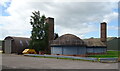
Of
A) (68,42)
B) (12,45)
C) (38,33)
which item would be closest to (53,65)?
(68,42)

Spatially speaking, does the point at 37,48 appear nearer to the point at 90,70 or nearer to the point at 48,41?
the point at 48,41

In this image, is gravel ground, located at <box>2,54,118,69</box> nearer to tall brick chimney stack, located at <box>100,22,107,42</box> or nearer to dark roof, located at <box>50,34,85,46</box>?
dark roof, located at <box>50,34,85,46</box>

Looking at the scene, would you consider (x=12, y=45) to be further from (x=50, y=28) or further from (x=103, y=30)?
(x=103, y=30)

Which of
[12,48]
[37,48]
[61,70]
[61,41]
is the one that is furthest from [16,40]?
[61,70]

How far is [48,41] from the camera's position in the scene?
42188mm

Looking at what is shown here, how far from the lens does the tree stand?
39.4 m

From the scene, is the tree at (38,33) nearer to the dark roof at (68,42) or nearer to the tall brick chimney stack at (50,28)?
the tall brick chimney stack at (50,28)

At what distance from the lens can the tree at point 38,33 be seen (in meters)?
39.4

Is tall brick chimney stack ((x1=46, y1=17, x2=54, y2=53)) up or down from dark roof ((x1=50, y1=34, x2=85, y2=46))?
up

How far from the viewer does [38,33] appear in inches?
1585

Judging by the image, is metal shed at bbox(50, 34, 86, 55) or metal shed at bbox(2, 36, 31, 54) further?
metal shed at bbox(2, 36, 31, 54)

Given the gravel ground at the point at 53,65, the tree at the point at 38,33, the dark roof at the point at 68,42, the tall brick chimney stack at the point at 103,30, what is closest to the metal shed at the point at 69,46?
the dark roof at the point at 68,42

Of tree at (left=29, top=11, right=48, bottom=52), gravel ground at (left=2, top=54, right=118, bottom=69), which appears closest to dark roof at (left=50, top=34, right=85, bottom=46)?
tree at (left=29, top=11, right=48, bottom=52)

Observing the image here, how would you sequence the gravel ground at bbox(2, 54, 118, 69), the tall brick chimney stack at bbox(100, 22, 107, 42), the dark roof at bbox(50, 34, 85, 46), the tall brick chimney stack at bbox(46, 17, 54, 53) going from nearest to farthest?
the gravel ground at bbox(2, 54, 118, 69) < the dark roof at bbox(50, 34, 85, 46) < the tall brick chimney stack at bbox(46, 17, 54, 53) < the tall brick chimney stack at bbox(100, 22, 107, 42)
